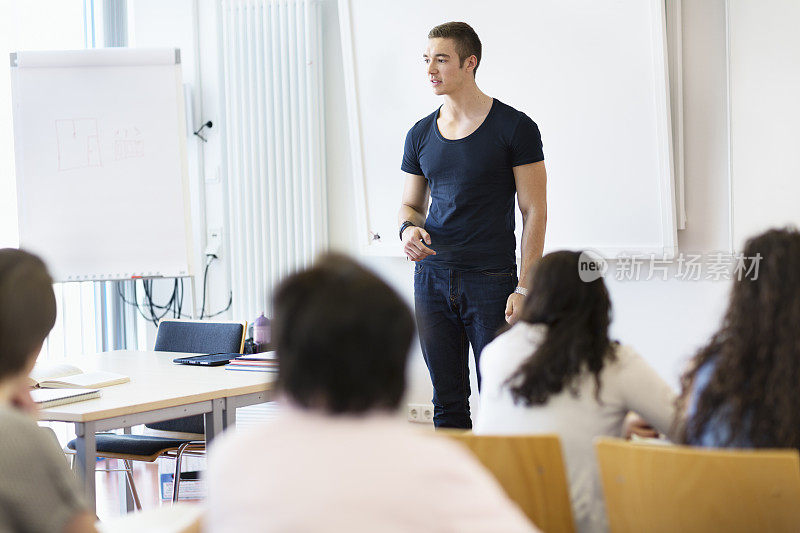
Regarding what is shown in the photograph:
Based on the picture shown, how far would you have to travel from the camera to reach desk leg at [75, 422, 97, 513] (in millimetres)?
2326

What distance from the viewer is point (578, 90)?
393cm

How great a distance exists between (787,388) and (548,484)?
1.54 feet

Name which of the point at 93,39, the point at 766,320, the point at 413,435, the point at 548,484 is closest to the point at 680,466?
the point at 548,484

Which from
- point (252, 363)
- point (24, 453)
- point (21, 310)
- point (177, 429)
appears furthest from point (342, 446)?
point (177, 429)

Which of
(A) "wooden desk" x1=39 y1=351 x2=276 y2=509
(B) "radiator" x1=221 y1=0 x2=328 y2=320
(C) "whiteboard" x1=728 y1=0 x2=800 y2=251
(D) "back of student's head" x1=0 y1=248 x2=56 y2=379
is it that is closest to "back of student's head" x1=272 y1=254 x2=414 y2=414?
(D) "back of student's head" x1=0 y1=248 x2=56 y2=379

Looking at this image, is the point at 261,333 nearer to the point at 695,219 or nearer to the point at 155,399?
the point at 155,399

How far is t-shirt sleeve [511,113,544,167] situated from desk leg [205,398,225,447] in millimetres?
1312

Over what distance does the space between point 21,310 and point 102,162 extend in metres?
3.23

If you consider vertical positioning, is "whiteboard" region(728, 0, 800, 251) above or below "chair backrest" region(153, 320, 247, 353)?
above

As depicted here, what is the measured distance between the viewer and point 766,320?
1.58m

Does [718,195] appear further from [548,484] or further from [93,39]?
[93,39]

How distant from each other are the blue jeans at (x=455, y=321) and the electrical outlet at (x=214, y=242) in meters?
2.27

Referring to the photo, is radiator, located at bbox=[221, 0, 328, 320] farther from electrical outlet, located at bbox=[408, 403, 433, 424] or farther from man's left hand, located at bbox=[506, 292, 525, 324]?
man's left hand, located at bbox=[506, 292, 525, 324]

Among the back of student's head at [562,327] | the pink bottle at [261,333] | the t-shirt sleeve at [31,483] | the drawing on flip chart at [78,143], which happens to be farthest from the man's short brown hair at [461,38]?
the t-shirt sleeve at [31,483]
